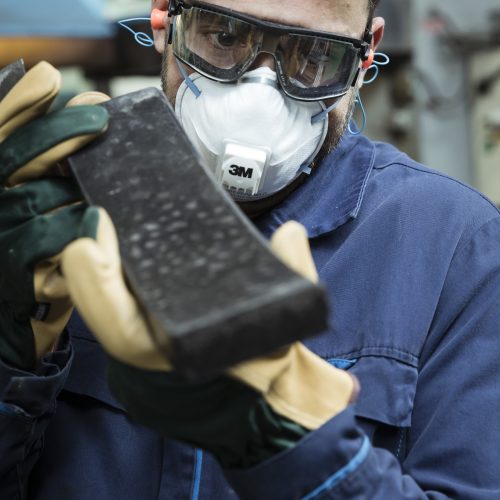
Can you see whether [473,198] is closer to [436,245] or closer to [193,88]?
[436,245]

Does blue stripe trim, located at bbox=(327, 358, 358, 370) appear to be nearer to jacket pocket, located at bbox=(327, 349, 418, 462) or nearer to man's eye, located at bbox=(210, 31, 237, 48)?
jacket pocket, located at bbox=(327, 349, 418, 462)

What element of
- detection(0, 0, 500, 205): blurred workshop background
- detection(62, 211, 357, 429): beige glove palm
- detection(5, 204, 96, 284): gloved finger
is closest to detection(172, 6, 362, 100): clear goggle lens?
detection(5, 204, 96, 284): gloved finger

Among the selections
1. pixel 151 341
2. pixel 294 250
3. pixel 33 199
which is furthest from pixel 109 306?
pixel 33 199

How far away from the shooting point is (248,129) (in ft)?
6.07

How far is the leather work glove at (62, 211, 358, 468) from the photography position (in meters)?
1.17

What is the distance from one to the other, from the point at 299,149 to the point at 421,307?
1.55ft

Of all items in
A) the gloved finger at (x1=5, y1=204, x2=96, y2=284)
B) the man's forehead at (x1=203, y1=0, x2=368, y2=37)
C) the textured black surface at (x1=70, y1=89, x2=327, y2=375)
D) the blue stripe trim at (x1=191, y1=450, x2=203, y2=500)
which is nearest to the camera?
the textured black surface at (x1=70, y1=89, x2=327, y2=375)

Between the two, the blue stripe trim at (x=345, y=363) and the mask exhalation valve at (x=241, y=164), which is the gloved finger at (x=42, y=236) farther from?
the blue stripe trim at (x=345, y=363)

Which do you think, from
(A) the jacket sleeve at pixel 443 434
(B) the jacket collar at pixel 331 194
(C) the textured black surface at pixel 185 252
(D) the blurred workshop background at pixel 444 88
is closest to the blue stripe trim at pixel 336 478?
(A) the jacket sleeve at pixel 443 434

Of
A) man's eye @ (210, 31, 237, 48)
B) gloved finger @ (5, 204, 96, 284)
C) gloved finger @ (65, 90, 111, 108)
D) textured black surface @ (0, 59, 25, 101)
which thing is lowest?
gloved finger @ (5, 204, 96, 284)

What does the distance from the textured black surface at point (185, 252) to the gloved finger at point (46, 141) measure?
0.12 ft

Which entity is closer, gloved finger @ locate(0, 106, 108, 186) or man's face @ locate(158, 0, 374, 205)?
gloved finger @ locate(0, 106, 108, 186)

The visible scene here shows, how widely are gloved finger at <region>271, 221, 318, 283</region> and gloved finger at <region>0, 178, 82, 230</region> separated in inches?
17.1

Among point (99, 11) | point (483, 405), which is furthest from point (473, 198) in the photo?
point (99, 11)
